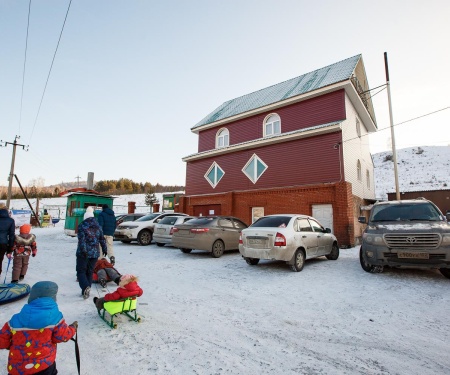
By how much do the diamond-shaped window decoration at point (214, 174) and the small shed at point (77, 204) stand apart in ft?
27.5

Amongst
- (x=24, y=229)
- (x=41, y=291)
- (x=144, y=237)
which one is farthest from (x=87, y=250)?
(x=144, y=237)

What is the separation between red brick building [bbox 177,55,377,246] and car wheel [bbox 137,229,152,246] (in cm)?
588

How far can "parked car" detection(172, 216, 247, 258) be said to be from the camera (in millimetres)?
10203

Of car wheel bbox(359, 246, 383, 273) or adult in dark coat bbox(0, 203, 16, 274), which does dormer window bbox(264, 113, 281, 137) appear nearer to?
car wheel bbox(359, 246, 383, 273)

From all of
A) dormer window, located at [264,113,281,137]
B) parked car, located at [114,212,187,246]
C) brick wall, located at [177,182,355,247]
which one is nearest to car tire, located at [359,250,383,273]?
brick wall, located at [177,182,355,247]

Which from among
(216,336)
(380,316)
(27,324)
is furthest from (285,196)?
(27,324)

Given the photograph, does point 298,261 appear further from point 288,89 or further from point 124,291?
point 288,89

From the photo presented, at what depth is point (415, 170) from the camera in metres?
62.8

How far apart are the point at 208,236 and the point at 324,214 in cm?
732

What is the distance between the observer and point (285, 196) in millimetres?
15984

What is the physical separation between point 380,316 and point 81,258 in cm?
549

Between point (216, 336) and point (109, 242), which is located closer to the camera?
point (216, 336)

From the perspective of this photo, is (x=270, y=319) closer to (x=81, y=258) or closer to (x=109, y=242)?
(x=81, y=258)

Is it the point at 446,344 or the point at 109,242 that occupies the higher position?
the point at 109,242
